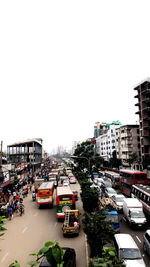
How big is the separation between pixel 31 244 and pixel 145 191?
38.5 feet

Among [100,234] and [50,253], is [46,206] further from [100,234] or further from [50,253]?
[50,253]

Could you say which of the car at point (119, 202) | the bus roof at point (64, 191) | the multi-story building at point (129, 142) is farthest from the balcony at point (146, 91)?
the bus roof at point (64, 191)

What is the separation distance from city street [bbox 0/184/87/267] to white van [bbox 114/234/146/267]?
2.12m

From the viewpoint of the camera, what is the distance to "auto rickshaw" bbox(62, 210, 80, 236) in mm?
14258

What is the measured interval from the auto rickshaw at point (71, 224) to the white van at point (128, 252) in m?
4.25

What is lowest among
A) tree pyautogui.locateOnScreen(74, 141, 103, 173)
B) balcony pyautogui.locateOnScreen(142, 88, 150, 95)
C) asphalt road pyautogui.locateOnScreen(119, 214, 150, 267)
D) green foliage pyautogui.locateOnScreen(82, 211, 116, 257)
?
asphalt road pyautogui.locateOnScreen(119, 214, 150, 267)

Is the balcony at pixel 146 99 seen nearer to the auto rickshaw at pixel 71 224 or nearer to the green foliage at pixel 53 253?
the auto rickshaw at pixel 71 224

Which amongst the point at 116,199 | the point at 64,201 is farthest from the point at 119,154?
the point at 64,201

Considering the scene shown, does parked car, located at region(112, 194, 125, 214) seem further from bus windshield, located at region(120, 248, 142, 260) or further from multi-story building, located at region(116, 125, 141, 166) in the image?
multi-story building, located at region(116, 125, 141, 166)

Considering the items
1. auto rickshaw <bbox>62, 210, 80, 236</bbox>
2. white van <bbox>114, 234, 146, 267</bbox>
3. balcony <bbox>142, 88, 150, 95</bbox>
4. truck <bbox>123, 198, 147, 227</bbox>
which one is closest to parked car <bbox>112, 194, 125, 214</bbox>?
truck <bbox>123, 198, 147, 227</bbox>

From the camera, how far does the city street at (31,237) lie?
1156 cm

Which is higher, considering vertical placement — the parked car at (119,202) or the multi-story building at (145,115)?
the multi-story building at (145,115)

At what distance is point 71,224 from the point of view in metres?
15.1

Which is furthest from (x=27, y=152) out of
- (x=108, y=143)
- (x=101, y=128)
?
(x=101, y=128)
